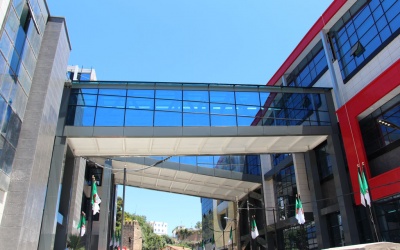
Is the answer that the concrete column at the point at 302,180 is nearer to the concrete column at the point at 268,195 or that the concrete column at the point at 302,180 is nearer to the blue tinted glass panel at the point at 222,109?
the concrete column at the point at 268,195

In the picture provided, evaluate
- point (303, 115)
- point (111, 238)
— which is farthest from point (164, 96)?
point (111, 238)

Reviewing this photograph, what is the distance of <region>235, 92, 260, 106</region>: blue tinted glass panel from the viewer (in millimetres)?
26312

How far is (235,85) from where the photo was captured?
26.5 metres

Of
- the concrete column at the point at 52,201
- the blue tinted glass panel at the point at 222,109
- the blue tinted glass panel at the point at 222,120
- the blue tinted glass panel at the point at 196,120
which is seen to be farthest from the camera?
the blue tinted glass panel at the point at 222,109

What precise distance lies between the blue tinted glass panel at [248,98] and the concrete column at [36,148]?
40.7 ft

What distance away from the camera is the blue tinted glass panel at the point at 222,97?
1024 inches

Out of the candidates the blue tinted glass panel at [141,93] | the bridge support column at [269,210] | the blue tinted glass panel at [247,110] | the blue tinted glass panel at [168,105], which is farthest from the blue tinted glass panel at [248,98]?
the bridge support column at [269,210]

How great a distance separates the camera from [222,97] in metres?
26.2

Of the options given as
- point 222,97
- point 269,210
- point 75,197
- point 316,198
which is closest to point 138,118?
point 222,97

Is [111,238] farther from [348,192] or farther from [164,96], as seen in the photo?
[348,192]

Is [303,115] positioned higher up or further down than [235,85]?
further down

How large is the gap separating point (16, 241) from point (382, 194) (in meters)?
19.0

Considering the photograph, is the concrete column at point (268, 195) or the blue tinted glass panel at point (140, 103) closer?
the blue tinted glass panel at point (140, 103)

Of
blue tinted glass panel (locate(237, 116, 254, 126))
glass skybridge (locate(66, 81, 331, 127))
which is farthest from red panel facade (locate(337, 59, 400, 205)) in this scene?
blue tinted glass panel (locate(237, 116, 254, 126))
